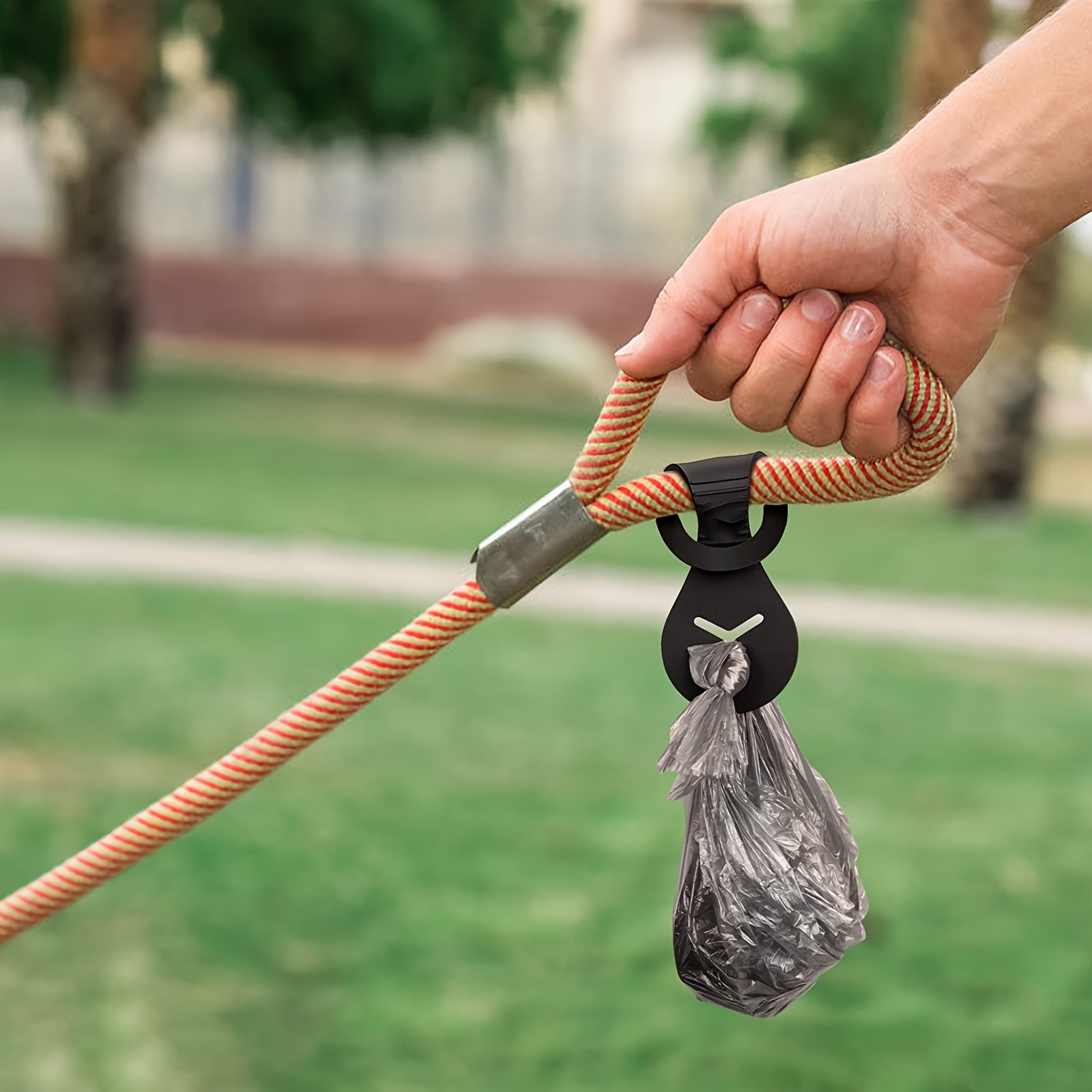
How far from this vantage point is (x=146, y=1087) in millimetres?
3209

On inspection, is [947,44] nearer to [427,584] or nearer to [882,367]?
[427,584]

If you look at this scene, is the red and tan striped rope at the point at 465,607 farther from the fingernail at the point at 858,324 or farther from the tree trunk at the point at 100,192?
the tree trunk at the point at 100,192

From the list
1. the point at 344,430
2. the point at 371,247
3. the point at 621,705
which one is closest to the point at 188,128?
the point at 371,247

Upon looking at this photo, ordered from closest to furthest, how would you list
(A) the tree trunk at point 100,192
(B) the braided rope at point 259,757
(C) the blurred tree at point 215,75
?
1. (B) the braided rope at point 259,757
2. (A) the tree trunk at point 100,192
3. (C) the blurred tree at point 215,75

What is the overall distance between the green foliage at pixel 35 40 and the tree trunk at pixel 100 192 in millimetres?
2501

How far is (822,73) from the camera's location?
22484 millimetres

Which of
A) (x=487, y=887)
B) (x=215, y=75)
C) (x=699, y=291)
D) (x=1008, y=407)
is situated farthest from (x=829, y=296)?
(x=215, y=75)

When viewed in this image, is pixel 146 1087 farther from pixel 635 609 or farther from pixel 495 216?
pixel 495 216

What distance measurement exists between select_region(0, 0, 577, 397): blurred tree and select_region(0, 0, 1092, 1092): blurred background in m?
0.05

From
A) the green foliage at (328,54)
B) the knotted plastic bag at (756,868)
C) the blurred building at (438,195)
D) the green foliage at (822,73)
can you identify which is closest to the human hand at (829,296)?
the knotted plastic bag at (756,868)

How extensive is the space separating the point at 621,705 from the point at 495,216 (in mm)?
20837

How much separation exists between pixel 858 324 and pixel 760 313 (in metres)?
0.10

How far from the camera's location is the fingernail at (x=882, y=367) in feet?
5.81

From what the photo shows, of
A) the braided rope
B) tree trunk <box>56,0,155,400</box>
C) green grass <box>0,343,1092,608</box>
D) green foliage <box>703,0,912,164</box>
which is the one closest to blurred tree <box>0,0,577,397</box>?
tree trunk <box>56,0,155,400</box>
